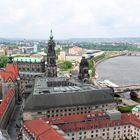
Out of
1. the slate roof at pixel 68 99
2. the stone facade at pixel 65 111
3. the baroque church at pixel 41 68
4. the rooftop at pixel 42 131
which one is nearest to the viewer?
the rooftop at pixel 42 131

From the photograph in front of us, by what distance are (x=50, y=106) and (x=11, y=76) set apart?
2243 cm

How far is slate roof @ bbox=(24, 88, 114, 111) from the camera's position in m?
48.1

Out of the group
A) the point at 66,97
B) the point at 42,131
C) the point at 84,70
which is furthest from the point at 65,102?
the point at 84,70

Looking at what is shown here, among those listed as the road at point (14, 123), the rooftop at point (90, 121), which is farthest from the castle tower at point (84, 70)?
the rooftop at point (90, 121)

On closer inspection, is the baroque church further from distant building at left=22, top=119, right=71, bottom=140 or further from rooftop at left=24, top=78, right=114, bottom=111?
distant building at left=22, top=119, right=71, bottom=140

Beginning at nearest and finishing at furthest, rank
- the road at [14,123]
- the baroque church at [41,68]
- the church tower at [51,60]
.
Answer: the road at [14,123], the baroque church at [41,68], the church tower at [51,60]

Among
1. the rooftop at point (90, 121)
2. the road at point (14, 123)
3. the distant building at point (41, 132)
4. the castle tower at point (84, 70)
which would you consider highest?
the castle tower at point (84, 70)

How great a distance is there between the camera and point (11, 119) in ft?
182

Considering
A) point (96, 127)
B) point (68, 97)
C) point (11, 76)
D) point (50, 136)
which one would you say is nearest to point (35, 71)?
point (11, 76)

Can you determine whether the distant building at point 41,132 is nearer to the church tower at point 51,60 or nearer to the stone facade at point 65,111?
the stone facade at point 65,111

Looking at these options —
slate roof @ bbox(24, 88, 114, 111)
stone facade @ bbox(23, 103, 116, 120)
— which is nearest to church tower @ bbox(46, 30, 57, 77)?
slate roof @ bbox(24, 88, 114, 111)

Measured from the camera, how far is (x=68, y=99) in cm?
5003

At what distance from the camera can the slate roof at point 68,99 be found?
48.1 m

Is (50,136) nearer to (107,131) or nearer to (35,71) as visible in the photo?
(107,131)
